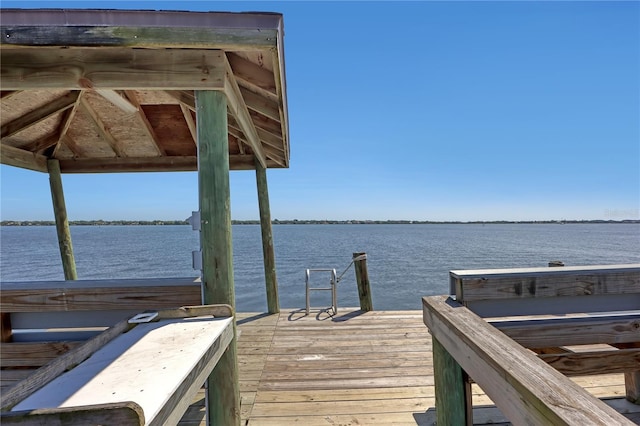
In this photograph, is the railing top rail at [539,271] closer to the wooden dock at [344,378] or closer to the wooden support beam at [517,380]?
the wooden support beam at [517,380]

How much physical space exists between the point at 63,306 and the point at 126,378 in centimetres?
126

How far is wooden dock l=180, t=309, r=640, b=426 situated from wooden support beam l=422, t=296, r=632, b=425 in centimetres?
155

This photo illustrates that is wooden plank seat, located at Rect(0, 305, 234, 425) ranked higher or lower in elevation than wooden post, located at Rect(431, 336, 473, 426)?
higher

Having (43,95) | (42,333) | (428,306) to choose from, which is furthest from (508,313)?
(43,95)

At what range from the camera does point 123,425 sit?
0.86 meters

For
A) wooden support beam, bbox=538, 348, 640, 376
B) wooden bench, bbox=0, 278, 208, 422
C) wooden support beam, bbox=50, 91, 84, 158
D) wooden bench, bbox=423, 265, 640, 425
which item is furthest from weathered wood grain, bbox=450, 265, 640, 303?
wooden support beam, bbox=50, 91, 84, 158

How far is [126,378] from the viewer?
1253 millimetres

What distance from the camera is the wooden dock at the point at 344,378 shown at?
2.50 metres

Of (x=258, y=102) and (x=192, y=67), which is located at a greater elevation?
(x=258, y=102)

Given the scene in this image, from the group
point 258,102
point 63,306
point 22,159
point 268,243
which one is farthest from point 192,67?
point 268,243

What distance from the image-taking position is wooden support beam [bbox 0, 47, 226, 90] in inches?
78.4

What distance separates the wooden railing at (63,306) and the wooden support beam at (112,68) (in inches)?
51.4

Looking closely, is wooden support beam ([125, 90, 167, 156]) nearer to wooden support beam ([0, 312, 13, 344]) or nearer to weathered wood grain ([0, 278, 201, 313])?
weathered wood grain ([0, 278, 201, 313])

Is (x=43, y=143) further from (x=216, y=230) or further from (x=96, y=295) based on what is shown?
(x=216, y=230)
